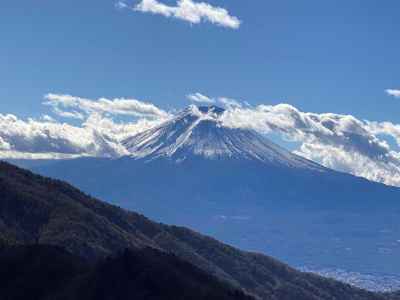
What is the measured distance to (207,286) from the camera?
586 ft

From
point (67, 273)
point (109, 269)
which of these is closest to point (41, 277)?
point (67, 273)

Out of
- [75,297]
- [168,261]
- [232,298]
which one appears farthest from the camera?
[168,261]

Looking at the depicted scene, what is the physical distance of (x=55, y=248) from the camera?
199 meters

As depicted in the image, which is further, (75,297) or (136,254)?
(136,254)

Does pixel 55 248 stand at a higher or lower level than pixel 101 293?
higher

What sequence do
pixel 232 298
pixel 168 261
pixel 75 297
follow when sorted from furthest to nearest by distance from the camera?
pixel 168 261
pixel 232 298
pixel 75 297

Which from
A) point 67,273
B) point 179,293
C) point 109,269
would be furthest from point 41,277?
point 179,293

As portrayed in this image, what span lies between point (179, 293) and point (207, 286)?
14512mm

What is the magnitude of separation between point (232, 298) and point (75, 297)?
30478 mm

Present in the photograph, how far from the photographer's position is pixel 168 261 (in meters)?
190

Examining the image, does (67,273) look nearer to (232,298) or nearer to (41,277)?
(41,277)

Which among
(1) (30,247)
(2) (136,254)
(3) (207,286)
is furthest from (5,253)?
(3) (207,286)

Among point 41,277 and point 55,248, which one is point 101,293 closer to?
point 41,277

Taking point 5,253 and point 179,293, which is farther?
point 5,253
